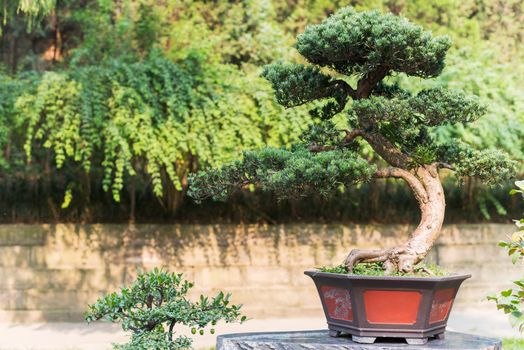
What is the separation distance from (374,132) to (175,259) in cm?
360

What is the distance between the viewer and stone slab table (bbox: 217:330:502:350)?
275 centimetres

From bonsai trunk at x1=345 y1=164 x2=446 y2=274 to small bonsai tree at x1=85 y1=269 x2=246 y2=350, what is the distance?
2.12 ft

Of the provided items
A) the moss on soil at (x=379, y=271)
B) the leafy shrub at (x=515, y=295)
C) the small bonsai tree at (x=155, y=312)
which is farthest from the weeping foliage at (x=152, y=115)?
the leafy shrub at (x=515, y=295)

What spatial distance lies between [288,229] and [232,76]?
1.51 meters

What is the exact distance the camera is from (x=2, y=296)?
6148 mm

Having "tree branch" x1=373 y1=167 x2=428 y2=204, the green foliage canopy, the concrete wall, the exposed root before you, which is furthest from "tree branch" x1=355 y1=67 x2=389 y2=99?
the concrete wall

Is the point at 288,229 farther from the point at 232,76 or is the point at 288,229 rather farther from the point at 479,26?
the point at 479,26

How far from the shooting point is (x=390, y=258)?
300 cm

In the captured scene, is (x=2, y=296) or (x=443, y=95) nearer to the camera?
(x=443, y=95)

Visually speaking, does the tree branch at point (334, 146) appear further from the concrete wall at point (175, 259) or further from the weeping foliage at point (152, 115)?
the concrete wall at point (175, 259)

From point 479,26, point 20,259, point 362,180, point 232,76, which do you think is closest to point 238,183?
point 362,180

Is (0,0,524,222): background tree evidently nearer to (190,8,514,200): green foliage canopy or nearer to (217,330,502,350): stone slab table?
(190,8,514,200): green foliage canopy

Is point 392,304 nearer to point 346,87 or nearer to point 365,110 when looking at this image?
point 365,110

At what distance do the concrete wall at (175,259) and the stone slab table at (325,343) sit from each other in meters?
3.39
